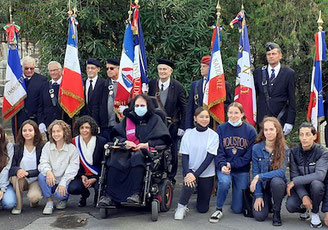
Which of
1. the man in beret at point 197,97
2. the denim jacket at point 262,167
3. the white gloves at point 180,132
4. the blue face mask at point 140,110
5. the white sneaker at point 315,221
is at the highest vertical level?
the man in beret at point 197,97

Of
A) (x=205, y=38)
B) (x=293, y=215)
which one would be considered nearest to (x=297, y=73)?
(x=205, y=38)

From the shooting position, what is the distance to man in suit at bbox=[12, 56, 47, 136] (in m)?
7.41

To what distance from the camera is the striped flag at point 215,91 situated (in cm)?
671

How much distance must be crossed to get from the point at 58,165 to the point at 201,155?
175cm

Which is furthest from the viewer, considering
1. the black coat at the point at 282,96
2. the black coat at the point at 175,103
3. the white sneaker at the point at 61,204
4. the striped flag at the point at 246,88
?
the black coat at the point at 175,103

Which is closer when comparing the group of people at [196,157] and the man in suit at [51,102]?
the group of people at [196,157]

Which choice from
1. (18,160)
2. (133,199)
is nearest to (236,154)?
(133,199)

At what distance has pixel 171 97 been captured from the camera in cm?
698

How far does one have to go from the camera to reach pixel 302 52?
427 inches

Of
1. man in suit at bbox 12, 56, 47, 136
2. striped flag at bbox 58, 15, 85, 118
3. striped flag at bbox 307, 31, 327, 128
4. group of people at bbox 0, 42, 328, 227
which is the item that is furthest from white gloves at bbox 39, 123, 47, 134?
striped flag at bbox 307, 31, 327, 128

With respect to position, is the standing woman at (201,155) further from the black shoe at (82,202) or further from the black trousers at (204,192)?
the black shoe at (82,202)

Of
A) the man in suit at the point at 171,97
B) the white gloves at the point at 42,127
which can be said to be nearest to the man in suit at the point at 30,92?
the white gloves at the point at 42,127

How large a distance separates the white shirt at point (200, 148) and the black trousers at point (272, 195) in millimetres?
684

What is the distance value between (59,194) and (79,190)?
26cm
